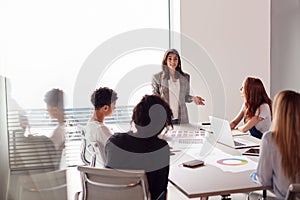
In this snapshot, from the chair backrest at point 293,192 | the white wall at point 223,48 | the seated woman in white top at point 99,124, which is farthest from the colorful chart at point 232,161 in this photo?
the white wall at point 223,48

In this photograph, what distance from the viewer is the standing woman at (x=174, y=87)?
398 centimetres

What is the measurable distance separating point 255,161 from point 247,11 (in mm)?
2792

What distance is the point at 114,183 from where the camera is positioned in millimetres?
2006

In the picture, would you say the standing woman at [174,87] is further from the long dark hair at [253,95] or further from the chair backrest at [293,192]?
the chair backrest at [293,192]

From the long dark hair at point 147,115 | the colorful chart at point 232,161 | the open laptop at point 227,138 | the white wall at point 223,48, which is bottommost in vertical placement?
the colorful chart at point 232,161

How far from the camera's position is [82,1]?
14.3ft

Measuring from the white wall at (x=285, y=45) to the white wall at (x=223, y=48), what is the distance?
0.31 feet

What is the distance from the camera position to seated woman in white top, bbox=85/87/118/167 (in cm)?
271

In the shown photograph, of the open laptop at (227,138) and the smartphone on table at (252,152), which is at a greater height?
the open laptop at (227,138)

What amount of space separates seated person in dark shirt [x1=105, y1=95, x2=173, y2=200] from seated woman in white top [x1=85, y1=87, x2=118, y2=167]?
512 mm

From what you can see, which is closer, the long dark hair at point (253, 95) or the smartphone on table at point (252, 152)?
the smartphone on table at point (252, 152)

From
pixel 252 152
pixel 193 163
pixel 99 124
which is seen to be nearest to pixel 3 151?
pixel 99 124

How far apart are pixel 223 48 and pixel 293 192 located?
3.18 m

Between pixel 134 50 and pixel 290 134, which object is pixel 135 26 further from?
pixel 290 134
